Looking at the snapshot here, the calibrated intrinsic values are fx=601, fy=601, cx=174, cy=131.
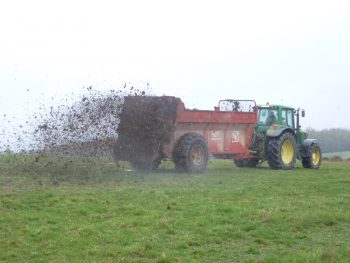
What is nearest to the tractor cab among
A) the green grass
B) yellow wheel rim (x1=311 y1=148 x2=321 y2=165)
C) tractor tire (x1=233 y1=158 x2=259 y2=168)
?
yellow wheel rim (x1=311 y1=148 x2=321 y2=165)

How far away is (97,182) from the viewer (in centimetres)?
1443

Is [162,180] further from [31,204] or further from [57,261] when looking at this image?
[57,261]

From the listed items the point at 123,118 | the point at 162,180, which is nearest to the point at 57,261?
the point at 162,180

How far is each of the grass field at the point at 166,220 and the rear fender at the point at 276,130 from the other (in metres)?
6.19

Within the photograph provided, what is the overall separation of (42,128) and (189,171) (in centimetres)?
462

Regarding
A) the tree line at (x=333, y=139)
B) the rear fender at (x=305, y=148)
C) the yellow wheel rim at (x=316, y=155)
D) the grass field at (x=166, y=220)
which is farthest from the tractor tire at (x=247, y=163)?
the tree line at (x=333, y=139)

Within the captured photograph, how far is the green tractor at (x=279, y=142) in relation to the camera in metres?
21.5

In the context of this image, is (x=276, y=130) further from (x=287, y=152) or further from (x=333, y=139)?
(x=333, y=139)

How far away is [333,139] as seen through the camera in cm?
3600

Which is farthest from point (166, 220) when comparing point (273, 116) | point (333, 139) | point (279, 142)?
point (333, 139)

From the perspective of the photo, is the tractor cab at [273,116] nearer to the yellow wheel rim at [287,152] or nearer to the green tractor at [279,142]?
the green tractor at [279,142]

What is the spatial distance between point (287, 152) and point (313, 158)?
161 centimetres

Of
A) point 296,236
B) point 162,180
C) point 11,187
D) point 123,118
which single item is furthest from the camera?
point 123,118

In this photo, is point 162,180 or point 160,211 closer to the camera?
point 160,211
